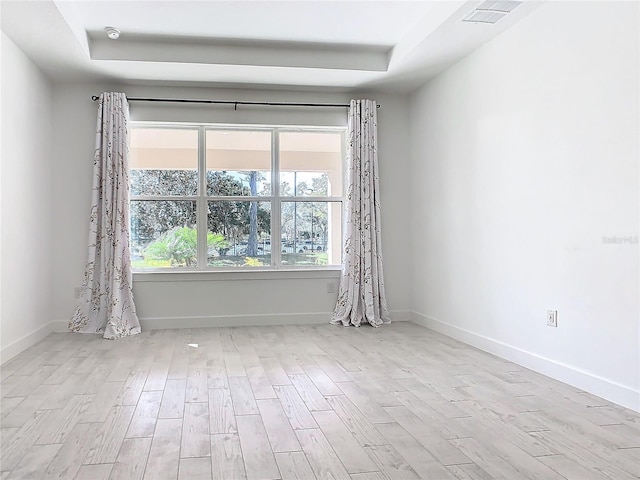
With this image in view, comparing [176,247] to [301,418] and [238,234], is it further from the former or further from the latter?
[301,418]

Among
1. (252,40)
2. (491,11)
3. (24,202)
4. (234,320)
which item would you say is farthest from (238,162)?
(491,11)

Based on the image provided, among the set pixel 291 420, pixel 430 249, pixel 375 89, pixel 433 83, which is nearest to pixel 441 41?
pixel 433 83

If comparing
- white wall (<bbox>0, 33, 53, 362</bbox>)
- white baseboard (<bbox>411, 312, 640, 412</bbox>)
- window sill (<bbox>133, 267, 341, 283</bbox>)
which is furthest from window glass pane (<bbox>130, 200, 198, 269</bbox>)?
white baseboard (<bbox>411, 312, 640, 412</bbox>)

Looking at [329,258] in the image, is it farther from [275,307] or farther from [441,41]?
[441,41]

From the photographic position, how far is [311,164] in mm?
6008

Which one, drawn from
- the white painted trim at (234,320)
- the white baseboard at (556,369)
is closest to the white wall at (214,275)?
the white painted trim at (234,320)

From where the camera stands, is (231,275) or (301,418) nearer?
(301,418)

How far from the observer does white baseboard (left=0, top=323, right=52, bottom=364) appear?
13.4 ft

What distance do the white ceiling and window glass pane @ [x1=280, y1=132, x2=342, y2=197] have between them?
1.91 feet

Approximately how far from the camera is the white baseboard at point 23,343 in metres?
4.07

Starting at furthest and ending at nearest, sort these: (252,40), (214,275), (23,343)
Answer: (214,275) < (252,40) < (23,343)

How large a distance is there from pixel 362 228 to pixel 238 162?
151cm

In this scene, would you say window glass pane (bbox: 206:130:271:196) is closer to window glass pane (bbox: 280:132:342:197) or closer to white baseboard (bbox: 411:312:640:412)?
window glass pane (bbox: 280:132:342:197)

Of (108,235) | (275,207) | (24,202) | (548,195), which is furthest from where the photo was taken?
(275,207)
